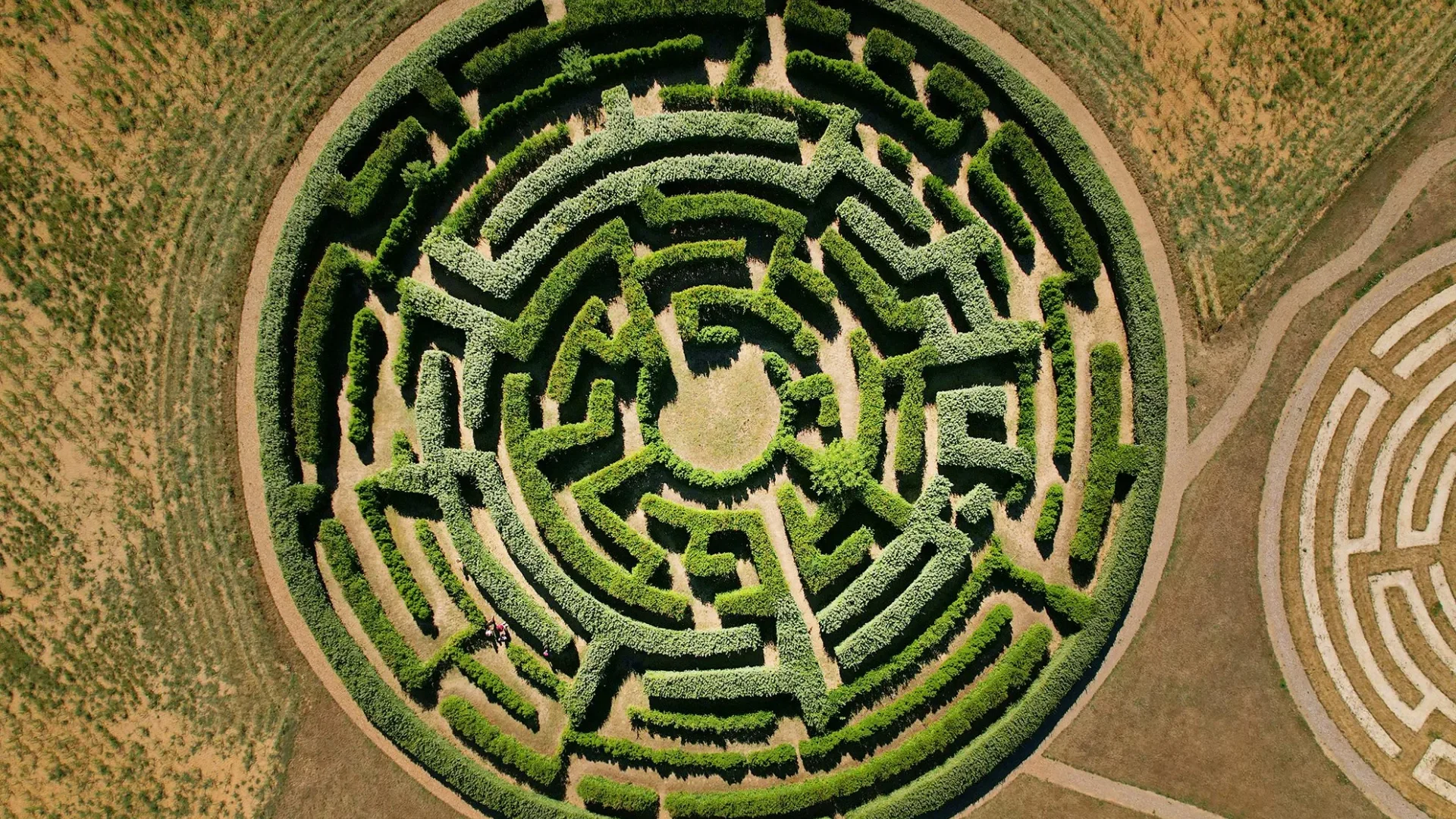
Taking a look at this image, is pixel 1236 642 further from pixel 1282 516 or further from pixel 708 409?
pixel 708 409

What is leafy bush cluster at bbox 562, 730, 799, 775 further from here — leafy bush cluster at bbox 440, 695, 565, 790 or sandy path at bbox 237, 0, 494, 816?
sandy path at bbox 237, 0, 494, 816

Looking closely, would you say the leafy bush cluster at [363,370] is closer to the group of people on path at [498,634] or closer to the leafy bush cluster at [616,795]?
the group of people on path at [498,634]

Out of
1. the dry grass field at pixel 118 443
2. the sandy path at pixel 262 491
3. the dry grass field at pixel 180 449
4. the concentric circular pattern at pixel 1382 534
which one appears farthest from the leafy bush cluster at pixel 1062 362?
the dry grass field at pixel 118 443

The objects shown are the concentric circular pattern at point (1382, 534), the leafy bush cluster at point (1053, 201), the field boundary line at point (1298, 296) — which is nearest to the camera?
the leafy bush cluster at point (1053, 201)

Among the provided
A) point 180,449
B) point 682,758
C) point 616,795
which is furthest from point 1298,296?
point 180,449

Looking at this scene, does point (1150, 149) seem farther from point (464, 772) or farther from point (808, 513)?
point (464, 772)

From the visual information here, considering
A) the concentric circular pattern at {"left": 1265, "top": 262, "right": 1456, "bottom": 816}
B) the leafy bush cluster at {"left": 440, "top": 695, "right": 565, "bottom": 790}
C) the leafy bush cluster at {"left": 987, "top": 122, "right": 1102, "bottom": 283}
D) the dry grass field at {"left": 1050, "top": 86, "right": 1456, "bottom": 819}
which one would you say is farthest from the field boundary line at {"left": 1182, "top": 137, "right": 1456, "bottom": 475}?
the leafy bush cluster at {"left": 440, "top": 695, "right": 565, "bottom": 790}

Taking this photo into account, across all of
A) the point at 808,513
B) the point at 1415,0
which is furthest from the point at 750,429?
the point at 1415,0
